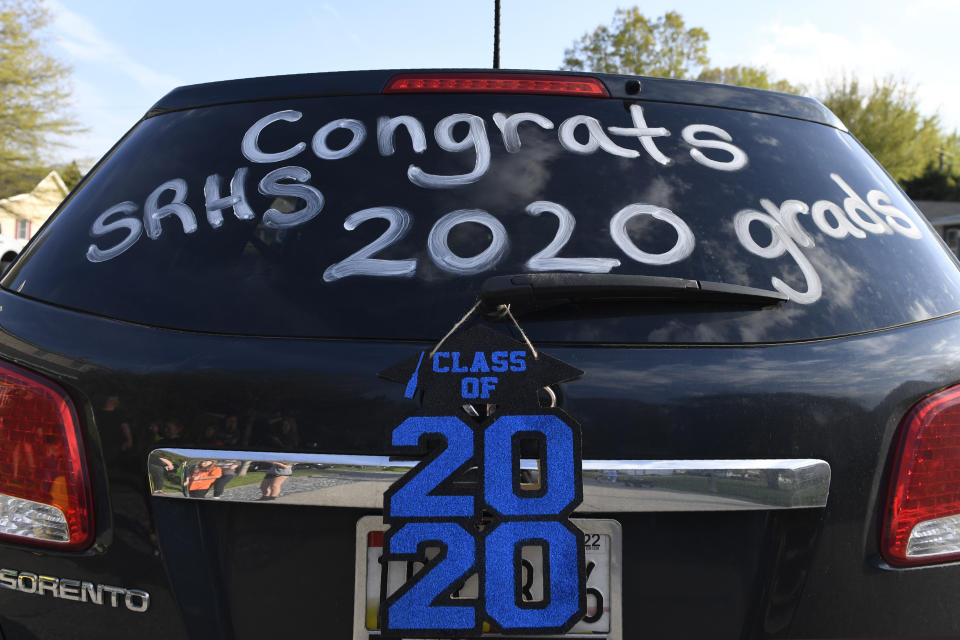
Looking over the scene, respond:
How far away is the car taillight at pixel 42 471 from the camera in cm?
140

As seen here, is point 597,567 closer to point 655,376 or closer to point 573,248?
point 655,376

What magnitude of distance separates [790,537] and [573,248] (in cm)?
64

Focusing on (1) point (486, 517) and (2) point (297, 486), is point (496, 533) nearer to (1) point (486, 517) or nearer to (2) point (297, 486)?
(1) point (486, 517)

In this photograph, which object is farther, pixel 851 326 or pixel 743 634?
pixel 851 326

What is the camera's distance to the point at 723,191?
165 centimetres

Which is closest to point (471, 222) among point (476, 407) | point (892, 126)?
point (476, 407)

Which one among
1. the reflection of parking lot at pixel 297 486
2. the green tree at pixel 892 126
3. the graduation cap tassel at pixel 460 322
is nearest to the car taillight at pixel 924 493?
the graduation cap tassel at pixel 460 322

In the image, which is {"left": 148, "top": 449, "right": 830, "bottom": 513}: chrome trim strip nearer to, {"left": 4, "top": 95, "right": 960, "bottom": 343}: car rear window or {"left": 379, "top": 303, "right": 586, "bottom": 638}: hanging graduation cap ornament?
{"left": 379, "top": 303, "right": 586, "bottom": 638}: hanging graduation cap ornament

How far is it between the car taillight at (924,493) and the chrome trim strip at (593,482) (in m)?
0.17

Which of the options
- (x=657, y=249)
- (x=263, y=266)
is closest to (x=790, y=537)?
(x=657, y=249)

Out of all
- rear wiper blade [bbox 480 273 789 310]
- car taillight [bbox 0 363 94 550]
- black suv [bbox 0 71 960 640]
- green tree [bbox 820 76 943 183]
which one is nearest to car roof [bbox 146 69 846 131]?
black suv [bbox 0 71 960 640]

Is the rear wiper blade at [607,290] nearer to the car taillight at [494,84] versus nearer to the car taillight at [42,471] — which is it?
the car taillight at [494,84]

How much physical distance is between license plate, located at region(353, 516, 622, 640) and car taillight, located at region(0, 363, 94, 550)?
501mm

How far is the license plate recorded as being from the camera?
1331 millimetres
